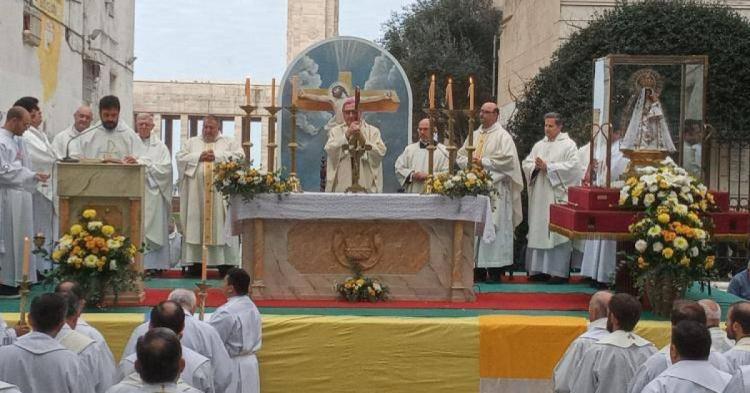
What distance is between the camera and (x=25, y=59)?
19500mm

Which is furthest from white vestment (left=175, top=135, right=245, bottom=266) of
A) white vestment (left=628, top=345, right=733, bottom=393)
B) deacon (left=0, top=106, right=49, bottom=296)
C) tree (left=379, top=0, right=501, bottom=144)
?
tree (left=379, top=0, right=501, bottom=144)

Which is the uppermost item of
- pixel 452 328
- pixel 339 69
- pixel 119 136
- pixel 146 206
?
pixel 339 69

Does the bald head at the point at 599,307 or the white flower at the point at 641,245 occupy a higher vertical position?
the white flower at the point at 641,245

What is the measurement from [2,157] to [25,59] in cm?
1015

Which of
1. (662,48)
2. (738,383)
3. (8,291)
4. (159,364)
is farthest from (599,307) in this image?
(662,48)

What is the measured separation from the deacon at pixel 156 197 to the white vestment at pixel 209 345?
517 centimetres

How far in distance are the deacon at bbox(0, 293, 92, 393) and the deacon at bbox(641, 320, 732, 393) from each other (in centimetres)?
288

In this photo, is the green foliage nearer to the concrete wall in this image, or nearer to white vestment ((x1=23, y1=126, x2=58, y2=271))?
the concrete wall

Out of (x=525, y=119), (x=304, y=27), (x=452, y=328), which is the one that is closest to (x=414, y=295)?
(x=452, y=328)

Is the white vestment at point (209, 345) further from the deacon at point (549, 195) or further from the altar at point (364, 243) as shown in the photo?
the deacon at point (549, 195)

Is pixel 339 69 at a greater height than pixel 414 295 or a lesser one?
greater

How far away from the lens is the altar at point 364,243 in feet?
33.6

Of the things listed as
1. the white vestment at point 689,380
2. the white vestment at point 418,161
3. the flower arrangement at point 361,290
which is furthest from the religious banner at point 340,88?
the white vestment at point 689,380

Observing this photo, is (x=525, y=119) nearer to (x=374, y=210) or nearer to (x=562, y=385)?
(x=374, y=210)
